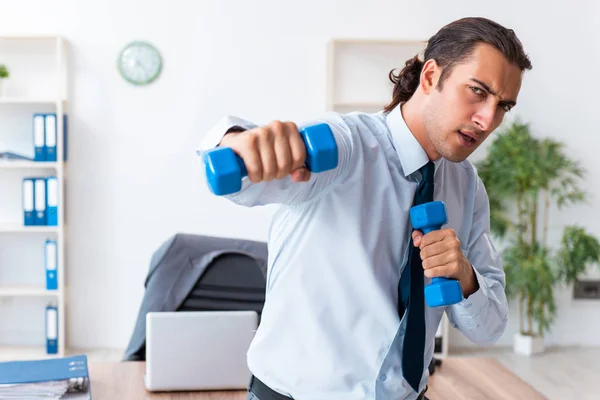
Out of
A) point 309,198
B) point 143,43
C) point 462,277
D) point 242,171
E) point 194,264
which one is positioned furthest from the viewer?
point 143,43

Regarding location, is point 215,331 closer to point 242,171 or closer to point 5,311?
point 242,171

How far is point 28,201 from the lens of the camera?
4613 mm

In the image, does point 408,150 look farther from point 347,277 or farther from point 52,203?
point 52,203

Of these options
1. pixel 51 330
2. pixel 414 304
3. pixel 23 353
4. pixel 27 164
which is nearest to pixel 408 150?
pixel 414 304

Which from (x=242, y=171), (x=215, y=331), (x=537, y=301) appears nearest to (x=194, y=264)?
(x=215, y=331)

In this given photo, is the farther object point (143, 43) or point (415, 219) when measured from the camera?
point (143, 43)

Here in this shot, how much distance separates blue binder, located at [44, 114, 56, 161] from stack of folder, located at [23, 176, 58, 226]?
0.14 meters

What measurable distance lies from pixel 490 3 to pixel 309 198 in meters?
4.23

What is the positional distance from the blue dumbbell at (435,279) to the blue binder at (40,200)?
12.4 feet

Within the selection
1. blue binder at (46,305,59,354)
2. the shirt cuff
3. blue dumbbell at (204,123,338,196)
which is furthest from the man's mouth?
blue binder at (46,305,59,354)

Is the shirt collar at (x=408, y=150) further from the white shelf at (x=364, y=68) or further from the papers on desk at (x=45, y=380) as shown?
the white shelf at (x=364, y=68)

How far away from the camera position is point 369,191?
1301 mm

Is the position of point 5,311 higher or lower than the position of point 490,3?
lower

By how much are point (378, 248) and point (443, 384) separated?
804mm
